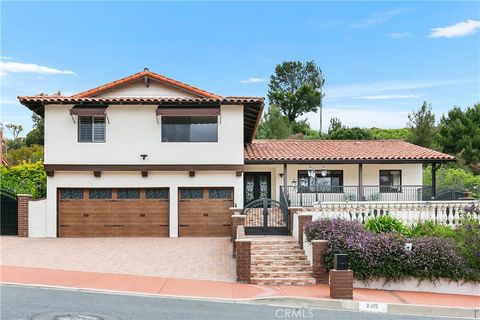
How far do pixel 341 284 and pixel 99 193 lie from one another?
13120 millimetres

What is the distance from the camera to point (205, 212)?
21.7m

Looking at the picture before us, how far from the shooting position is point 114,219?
21.4m

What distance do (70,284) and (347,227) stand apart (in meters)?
7.66

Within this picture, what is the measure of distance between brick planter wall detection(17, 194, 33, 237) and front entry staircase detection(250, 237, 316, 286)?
35.2 feet

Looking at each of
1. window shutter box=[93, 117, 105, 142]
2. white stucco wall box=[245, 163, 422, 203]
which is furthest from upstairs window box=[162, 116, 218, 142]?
white stucco wall box=[245, 163, 422, 203]

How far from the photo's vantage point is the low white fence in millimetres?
16047

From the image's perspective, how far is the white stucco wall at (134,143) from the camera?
2131cm

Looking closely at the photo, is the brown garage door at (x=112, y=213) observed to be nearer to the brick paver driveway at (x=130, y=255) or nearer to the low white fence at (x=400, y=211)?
the brick paver driveway at (x=130, y=255)

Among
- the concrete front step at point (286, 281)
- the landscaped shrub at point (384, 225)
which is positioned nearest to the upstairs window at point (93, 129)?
the concrete front step at point (286, 281)

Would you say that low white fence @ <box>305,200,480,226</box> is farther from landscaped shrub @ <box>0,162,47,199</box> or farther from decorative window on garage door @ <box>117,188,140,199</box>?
landscaped shrub @ <box>0,162,47,199</box>

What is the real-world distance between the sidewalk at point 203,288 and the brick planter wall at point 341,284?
1.20ft

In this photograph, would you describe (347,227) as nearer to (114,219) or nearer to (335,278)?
(335,278)

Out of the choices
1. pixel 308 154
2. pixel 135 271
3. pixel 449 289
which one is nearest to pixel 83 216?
pixel 135 271

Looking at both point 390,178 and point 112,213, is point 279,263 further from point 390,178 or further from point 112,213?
point 390,178
